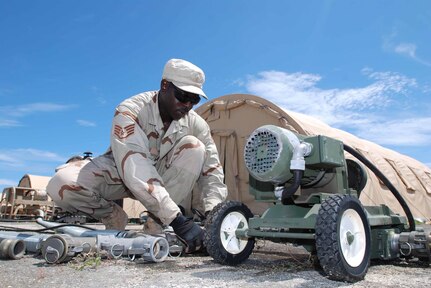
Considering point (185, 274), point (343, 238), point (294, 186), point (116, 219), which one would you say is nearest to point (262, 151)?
point (294, 186)

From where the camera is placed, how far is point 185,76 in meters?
3.01

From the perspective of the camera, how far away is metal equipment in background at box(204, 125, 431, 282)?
6.25 ft

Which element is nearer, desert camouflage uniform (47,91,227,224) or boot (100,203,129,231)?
desert camouflage uniform (47,91,227,224)

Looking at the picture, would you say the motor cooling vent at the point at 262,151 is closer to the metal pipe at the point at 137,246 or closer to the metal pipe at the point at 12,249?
the metal pipe at the point at 137,246

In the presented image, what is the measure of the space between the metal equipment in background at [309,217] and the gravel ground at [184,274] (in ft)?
0.37

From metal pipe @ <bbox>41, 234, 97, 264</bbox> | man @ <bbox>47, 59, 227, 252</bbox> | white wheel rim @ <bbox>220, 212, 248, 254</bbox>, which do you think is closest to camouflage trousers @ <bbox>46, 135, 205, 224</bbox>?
man @ <bbox>47, 59, 227, 252</bbox>

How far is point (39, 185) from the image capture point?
55.8ft

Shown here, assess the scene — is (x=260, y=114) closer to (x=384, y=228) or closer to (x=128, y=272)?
(x=384, y=228)

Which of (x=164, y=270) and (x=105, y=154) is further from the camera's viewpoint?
(x=105, y=154)

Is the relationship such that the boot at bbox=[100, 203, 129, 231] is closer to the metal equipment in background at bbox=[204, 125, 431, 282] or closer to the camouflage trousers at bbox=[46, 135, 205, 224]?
the camouflage trousers at bbox=[46, 135, 205, 224]

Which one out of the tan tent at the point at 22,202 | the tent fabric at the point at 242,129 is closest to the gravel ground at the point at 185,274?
the tent fabric at the point at 242,129

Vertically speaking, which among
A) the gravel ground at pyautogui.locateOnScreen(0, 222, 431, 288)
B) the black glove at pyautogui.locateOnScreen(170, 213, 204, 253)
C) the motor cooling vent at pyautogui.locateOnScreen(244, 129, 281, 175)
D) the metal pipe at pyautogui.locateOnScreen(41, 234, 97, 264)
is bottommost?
the gravel ground at pyautogui.locateOnScreen(0, 222, 431, 288)

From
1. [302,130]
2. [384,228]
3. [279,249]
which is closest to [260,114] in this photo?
[302,130]

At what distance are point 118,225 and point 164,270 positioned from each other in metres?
1.62
